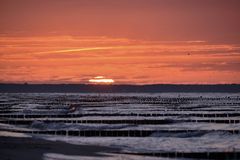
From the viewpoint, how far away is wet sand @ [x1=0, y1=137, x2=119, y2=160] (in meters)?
17.6

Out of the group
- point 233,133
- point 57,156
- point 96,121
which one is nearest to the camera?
point 57,156

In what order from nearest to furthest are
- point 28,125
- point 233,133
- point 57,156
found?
point 57,156 < point 233,133 < point 28,125

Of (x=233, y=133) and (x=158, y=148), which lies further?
(x=233, y=133)

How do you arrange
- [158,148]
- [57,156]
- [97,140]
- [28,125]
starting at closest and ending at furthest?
1. [57,156]
2. [158,148]
3. [97,140]
4. [28,125]

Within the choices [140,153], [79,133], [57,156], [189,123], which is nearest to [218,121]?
[189,123]

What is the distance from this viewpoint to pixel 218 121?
3391 centimetres

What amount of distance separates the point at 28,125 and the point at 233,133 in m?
12.3

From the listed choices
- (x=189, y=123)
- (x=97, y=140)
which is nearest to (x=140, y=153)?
(x=97, y=140)

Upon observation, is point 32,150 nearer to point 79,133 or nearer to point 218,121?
point 79,133

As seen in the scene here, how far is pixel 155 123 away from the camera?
3306 centimetres

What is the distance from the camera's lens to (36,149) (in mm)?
19438

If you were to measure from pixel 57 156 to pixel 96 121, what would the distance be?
1701cm

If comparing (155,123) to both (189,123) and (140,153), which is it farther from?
(140,153)

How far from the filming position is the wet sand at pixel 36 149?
57.6 feet
